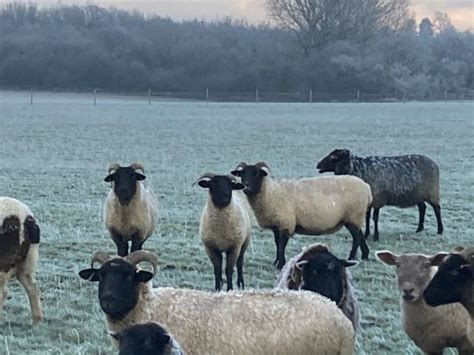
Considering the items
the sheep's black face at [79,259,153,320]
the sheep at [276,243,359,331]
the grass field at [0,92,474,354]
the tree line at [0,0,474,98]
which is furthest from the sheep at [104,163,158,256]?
the tree line at [0,0,474,98]

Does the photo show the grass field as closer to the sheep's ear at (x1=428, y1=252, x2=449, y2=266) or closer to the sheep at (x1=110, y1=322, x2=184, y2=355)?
the sheep's ear at (x1=428, y1=252, x2=449, y2=266)

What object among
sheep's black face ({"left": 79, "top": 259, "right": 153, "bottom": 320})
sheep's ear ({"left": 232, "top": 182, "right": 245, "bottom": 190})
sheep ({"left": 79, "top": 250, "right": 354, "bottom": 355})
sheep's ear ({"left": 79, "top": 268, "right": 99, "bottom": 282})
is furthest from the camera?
sheep's ear ({"left": 232, "top": 182, "right": 245, "bottom": 190})

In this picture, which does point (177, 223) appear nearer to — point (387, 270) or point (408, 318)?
point (387, 270)

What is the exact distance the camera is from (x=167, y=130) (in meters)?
35.8

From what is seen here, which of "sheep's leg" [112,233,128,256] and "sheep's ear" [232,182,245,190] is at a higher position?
"sheep's ear" [232,182,245,190]

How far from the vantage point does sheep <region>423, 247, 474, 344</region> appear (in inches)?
215

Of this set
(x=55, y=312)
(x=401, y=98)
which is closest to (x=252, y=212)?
(x=55, y=312)

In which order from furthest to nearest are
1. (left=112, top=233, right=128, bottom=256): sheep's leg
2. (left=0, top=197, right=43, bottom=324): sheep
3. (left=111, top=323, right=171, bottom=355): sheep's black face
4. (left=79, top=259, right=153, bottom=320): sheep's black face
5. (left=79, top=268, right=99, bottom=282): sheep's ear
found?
1. (left=112, top=233, right=128, bottom=256): sheep's leg
2. (left=0, top=197, right=43, bottom=324): sheep
3. (left=79, top=268, right=99, bottom=282): sheep's ear
4. (left=79, top=259, right=153, bottom=320): sheep's black face
5. (left=111, top=323, right=171, bottom=355): sheep's black face

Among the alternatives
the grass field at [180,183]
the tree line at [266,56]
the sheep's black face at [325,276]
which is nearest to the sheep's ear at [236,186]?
the grass field at [180,183]

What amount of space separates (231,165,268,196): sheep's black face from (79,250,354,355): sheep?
4.36 metres

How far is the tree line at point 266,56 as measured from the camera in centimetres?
7006

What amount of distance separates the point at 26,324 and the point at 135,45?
2885 inches

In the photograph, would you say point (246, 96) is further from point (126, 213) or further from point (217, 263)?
point (217, 263)

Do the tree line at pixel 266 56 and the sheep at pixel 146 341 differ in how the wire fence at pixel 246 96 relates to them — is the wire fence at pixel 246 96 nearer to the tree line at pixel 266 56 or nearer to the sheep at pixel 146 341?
the tree line at pixel 266 56
